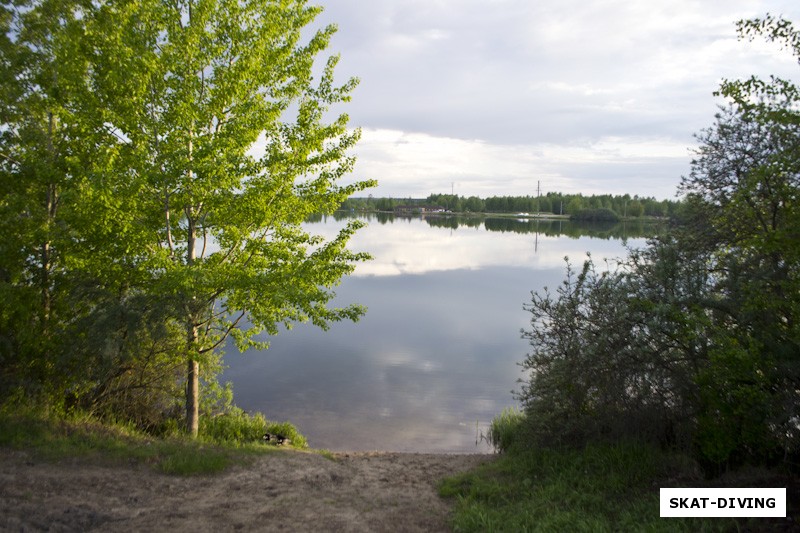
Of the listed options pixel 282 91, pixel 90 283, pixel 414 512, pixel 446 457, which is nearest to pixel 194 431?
pixel 90 283

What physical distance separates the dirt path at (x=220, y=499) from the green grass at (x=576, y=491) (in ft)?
1.86

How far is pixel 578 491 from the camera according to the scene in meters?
6.64

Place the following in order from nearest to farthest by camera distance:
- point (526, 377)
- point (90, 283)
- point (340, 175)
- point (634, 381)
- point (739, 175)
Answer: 1. point (634, 381)
2. point (739, 175)
3. point (90, 283)
4. point (340, 175)
5. point (526, 377)

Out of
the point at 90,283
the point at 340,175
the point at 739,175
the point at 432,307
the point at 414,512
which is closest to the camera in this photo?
the point at 414,512

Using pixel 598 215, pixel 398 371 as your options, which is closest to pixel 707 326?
pixel 398 371

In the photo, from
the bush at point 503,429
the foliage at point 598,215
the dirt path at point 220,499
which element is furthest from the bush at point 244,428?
the foliage at point 598,215

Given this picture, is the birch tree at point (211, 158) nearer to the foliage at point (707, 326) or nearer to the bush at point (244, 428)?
the bush at point (244, 428)

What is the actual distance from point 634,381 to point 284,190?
6.71 metres

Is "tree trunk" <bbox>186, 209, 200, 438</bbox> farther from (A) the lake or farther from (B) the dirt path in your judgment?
(A) the lake

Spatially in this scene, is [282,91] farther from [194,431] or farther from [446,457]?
[446,457]

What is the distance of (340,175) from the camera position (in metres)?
11.0

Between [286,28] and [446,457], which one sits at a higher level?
[286,28]

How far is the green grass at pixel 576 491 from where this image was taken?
18.8 ft

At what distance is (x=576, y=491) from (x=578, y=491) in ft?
0.17
